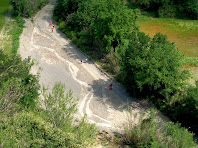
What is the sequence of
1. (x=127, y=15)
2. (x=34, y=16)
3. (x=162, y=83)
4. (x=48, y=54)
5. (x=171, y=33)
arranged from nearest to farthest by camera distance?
(x=162, y=83), (x=127, y=15), (x=48, y=54), (x=171, y=33), (x=34, y=16)

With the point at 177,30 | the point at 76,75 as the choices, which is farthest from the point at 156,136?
the point at 177,30

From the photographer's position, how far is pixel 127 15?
30734mm

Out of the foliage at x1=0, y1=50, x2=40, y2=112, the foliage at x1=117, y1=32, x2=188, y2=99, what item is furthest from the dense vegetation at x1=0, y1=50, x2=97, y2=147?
the foliage at x1=117, y1=32, x2=188, y2=99

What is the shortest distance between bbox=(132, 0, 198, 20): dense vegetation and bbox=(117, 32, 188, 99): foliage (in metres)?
29.0

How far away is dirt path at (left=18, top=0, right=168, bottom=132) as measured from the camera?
80.9 ft

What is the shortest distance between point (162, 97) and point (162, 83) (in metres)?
3.44

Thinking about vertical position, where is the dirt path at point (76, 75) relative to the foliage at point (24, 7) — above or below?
below

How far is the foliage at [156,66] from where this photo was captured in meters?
23.2

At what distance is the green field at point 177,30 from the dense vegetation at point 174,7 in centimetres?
179

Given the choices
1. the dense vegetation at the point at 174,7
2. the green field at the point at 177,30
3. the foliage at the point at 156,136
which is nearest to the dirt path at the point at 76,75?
the foliage at the point at 156,136

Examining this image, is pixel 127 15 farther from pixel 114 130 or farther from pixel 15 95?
pixel 15 95

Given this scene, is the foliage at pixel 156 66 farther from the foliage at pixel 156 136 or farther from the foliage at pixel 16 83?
the foliage at pixel 16 83

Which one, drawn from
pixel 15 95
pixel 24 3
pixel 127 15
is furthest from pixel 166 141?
pixel 24 3

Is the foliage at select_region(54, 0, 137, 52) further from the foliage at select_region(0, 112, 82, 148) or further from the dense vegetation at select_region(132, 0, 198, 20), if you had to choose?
the foliage at select_region(0, 112, 82, 148)
